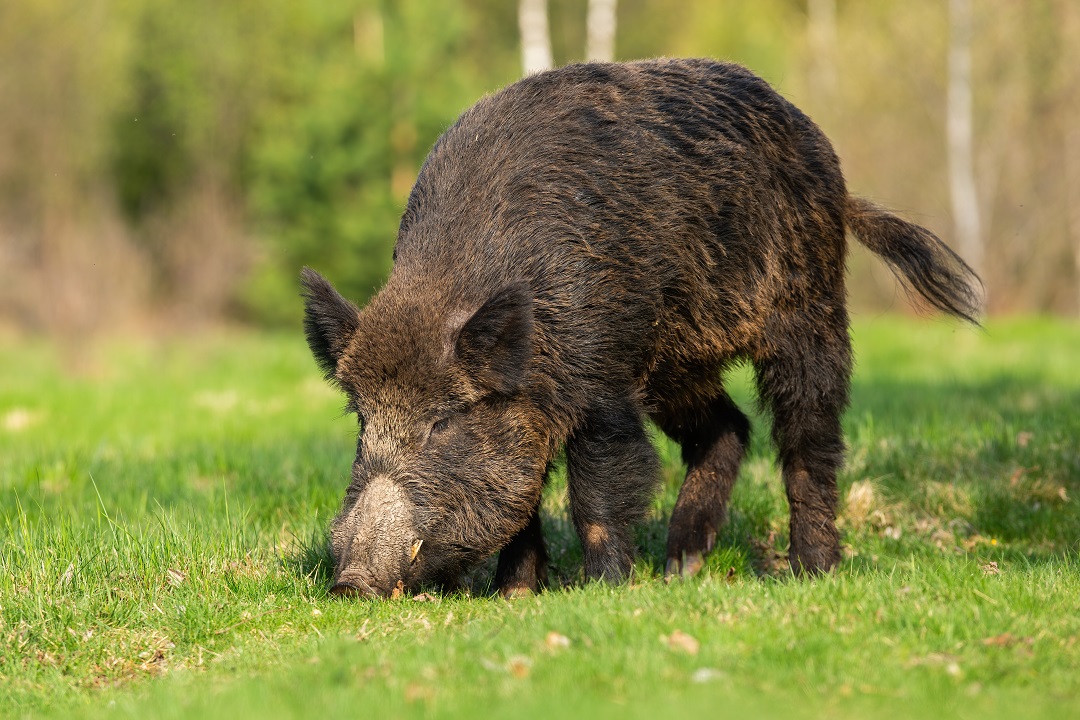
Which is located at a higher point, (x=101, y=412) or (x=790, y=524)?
(x=790, y=524)

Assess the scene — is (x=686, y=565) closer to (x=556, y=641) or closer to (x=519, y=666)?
(x=556, y=641)

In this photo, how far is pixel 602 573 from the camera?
548 cm

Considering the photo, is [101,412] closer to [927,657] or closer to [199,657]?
[199,657]

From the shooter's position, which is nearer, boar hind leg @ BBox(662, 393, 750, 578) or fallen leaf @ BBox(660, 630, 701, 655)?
fallen leaf @ BBox(660, 630, 701, 655)

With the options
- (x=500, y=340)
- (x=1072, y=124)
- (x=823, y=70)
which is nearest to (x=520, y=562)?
(x=500, y=340)

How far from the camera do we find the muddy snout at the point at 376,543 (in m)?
4.93

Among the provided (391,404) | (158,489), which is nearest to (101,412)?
(158,489)

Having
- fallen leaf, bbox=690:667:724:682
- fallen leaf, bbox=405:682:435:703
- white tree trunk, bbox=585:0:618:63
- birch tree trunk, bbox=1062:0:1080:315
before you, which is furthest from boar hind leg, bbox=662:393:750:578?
white tree trunk, bbox=585:0:618:63

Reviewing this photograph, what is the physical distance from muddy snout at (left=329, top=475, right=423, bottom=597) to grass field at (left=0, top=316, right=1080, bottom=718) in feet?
0.32

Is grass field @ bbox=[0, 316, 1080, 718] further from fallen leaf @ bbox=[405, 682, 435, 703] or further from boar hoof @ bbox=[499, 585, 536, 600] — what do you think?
boar hoof @ bbox=[499, 585, 536, 600]

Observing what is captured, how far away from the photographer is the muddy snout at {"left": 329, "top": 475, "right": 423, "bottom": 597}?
4934 millimetres

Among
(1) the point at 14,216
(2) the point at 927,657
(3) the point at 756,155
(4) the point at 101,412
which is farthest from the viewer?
Answer: (1) the point at 14,216

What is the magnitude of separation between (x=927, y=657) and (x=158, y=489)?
16.9 feet

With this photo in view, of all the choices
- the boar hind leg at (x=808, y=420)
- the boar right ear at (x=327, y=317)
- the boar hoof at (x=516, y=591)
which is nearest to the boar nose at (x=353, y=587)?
the boar hoof at (x=516, y=591)
